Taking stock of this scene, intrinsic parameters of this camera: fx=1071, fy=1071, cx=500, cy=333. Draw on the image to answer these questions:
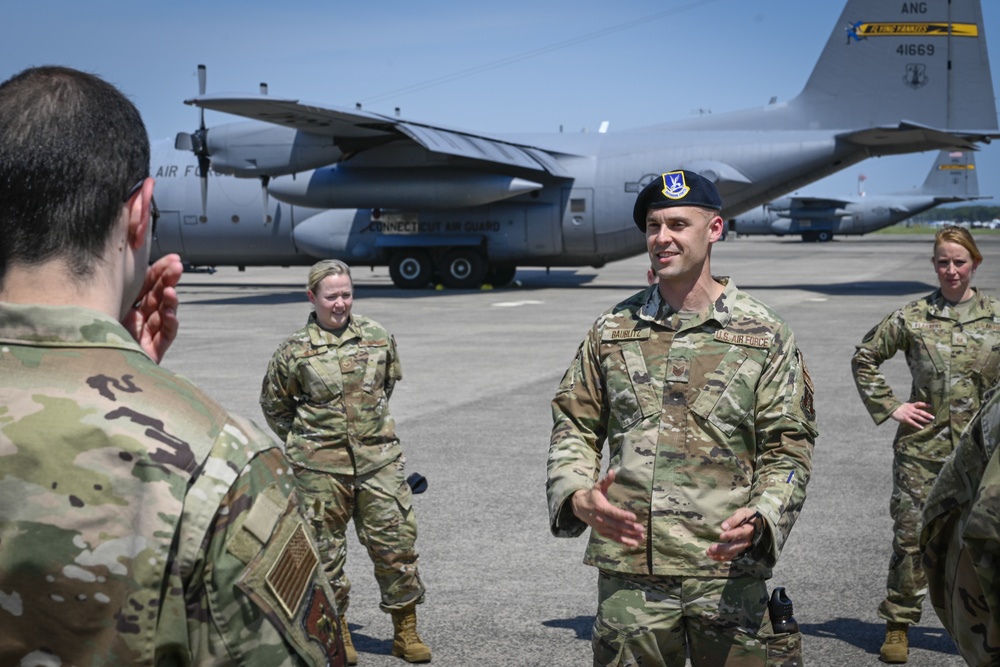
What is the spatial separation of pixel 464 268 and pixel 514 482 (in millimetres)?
19198

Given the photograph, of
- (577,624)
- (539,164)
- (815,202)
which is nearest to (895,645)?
(577,624)

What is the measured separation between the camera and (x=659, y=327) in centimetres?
358

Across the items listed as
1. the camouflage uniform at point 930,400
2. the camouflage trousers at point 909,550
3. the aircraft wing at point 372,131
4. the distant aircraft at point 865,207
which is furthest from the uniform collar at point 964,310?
the distant aircraft at point 865,207

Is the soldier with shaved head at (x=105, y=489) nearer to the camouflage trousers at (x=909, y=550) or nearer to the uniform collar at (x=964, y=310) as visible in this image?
the camouflage trousers at (x=909, y=550)

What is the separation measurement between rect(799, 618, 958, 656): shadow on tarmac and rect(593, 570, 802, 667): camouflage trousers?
6.85 feet

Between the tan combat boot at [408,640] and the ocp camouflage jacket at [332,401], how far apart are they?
2.44 ft

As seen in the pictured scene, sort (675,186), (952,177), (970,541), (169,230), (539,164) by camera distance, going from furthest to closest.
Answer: (952,177) < (169,230) < (539,164) < (675,186) < (970,541)

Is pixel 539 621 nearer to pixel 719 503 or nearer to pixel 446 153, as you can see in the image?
pixel 719 503

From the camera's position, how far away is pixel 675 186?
3.62 m

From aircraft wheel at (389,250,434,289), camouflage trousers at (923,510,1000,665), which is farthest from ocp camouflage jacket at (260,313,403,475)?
aircraft wheel at (389,250,434,289)

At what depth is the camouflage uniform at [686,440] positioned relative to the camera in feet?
11.0

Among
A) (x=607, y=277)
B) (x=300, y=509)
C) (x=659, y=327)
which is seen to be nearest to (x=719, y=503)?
(x=659, y=327)

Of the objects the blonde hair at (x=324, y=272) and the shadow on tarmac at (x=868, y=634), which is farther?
the blonde hair at (x=324, y=272)

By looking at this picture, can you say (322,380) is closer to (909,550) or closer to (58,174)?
(909,550)
